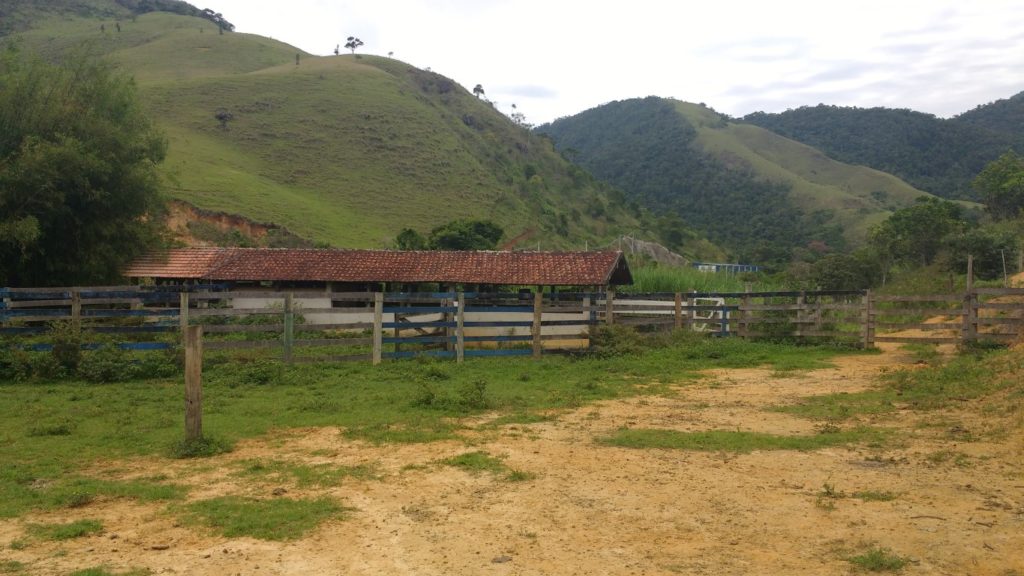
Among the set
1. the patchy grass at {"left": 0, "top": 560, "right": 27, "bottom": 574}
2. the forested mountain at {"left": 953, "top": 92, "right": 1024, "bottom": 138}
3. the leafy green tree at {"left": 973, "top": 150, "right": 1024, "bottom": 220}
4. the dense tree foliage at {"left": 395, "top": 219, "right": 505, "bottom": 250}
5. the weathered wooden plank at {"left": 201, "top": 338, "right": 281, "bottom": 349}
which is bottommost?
the patchy grass at {"left": 0, "top": 560, "right": 27, "bottom": 574}

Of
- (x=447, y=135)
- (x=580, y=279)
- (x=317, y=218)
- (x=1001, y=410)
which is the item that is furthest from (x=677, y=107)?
(x=1001, y=410)

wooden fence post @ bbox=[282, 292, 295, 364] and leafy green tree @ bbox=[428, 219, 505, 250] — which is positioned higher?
leafy green tree @ bbox=[428, 219, 505, 250]

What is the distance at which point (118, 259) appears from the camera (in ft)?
76.9

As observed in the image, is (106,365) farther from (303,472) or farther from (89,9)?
(89,9)

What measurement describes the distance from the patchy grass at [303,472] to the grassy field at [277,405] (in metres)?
0.03

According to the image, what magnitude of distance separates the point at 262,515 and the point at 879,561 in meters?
4.45

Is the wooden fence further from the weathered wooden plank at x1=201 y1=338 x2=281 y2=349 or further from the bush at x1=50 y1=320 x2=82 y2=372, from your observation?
the bush at x1=50 y1=320 x2=82 y2=372

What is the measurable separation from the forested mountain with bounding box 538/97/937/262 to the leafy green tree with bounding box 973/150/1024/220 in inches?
703

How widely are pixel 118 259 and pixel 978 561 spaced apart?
25.2 m

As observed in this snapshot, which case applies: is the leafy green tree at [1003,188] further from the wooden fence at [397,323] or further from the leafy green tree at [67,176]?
the leafy green tree at [67,176]

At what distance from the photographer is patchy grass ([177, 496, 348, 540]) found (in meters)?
5.12

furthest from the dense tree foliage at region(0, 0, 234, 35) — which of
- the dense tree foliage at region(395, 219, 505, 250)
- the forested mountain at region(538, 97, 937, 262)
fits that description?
the dense tree foliage at region(395, 219, 505, 250)

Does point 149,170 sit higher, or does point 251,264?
point 149,170

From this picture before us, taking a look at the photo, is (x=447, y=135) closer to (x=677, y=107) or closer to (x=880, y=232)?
(x=880, y=232)
